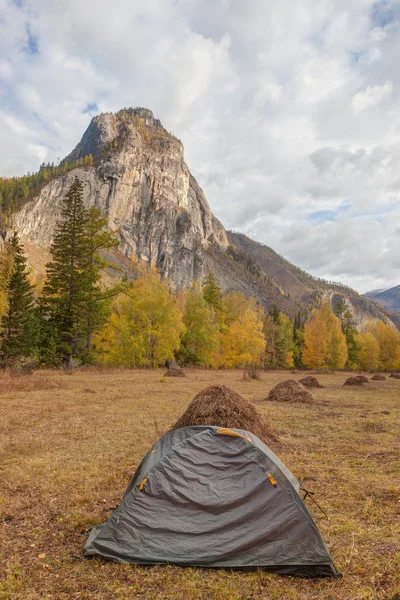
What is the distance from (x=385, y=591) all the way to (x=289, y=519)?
1290mm

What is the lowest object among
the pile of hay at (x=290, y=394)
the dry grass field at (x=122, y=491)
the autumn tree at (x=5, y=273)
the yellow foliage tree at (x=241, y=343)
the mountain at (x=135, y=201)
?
the dry grass field at (x=122, y=491)

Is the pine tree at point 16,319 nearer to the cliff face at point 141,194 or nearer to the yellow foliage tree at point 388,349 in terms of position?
the yellow foliage tree at point 388,349

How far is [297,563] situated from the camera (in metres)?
4.68

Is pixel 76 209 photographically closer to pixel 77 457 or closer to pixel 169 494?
pixel 77 457

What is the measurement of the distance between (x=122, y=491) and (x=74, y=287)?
2679cm

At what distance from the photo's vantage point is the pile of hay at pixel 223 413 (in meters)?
9.70

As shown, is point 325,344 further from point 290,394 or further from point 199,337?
point 290,394

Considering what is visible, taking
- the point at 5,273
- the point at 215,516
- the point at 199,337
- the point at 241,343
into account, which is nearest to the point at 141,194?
the point at 241,343

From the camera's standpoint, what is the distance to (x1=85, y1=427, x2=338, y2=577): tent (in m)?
4.81

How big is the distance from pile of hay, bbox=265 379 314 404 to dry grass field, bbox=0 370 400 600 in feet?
10.7

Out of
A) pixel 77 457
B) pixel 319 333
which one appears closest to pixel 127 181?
pixel 319 333

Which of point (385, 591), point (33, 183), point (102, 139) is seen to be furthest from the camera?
point (102, 139)

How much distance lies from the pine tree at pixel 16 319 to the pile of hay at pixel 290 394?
62.4 feet

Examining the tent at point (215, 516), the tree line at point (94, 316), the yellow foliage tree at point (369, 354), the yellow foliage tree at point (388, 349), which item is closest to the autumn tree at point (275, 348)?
the tree line at point (94, 316)
